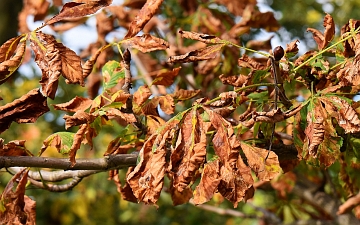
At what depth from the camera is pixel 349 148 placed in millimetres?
922

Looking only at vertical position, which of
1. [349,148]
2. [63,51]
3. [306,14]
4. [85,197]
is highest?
[63,51]

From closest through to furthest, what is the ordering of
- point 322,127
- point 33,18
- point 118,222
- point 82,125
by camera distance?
point 322,127
point 82,125
point 33,18
point 118,222

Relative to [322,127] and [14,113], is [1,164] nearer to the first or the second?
[14,113]

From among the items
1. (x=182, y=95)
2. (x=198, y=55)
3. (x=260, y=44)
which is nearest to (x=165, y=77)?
(x=182, y=95)

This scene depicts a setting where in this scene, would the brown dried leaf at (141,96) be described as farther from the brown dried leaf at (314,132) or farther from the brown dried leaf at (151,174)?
the brown dried leaf at (314,132)

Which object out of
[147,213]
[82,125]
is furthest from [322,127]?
[147,213]

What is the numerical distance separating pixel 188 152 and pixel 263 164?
0.42 feet

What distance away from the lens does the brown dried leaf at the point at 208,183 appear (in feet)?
2.39

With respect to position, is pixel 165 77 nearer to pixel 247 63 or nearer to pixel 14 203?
pixel 247 63

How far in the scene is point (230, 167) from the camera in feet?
2.44

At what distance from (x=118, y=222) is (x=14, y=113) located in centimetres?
342

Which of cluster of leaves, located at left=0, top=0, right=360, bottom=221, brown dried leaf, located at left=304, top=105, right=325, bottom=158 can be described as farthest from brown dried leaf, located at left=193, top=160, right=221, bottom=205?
brown dried leaf, located at left=304, top=105, right=325, bottom=158

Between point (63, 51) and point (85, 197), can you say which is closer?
point (63, 51)

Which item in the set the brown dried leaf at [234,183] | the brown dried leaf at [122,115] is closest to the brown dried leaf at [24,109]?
the brown dried leaf at [122,115]
